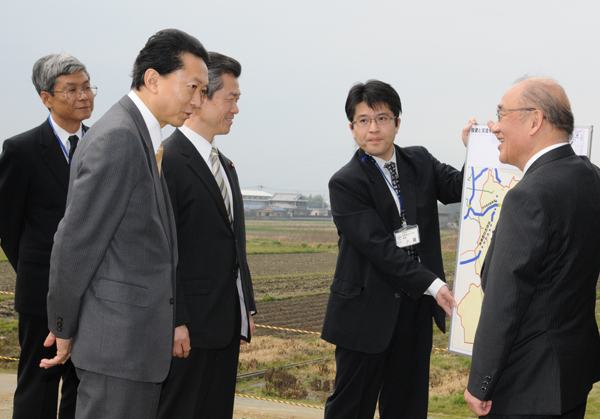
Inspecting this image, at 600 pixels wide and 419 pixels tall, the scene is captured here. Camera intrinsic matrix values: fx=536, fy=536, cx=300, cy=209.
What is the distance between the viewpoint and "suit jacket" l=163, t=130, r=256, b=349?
80.8 inches

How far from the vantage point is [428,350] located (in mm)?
2428

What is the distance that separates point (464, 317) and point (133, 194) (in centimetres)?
149

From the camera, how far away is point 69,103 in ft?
8.22

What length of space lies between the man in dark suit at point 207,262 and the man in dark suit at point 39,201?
0.65 m

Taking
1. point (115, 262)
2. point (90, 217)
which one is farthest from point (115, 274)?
point (90, 217)

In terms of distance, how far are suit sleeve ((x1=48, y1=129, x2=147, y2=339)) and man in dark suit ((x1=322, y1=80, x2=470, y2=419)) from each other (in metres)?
1.11

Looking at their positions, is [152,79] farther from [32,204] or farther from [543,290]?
[543,290]

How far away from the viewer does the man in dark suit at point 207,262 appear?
2.05m

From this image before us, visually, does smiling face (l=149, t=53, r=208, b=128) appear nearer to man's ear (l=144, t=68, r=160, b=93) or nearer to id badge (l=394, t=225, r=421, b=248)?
man's ear (l=144, t=68, r=160, b=93)

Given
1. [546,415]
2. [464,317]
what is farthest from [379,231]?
[546,415]

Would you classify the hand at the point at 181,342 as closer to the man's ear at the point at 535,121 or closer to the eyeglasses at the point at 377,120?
the eyeglasses at the point at 377,120

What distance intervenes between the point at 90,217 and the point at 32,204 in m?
1.17

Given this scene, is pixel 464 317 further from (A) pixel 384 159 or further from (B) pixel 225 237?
(B) pixel 225 237

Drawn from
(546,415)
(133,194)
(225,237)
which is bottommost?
(546,415)
